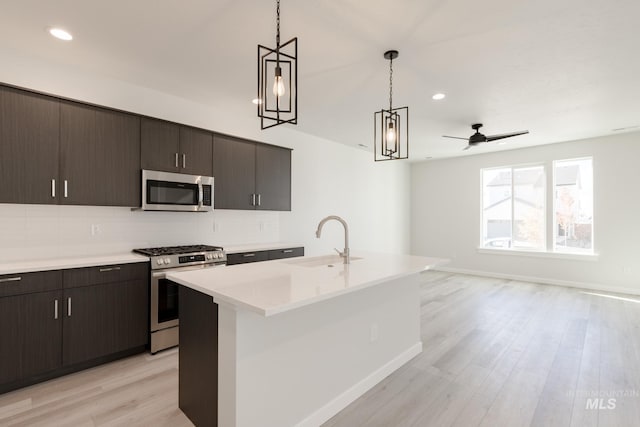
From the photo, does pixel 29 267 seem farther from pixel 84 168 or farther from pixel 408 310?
pixel 408 310

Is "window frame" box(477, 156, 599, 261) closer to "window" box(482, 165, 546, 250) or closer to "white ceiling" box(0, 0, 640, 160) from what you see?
"window" box(482, 165, 546, 250)

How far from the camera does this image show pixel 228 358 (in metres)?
1.62

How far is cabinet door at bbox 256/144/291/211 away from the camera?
4.23 metres

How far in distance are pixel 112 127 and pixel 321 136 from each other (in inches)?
128

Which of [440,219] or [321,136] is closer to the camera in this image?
[321,136]

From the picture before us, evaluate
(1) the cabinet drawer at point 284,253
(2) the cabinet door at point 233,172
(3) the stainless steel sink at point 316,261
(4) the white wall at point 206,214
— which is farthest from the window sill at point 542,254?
(2) the cabinet door at point 233,172

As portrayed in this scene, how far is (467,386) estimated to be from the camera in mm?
2447

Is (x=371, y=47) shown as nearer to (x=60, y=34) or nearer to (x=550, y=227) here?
(x=60, y=34)

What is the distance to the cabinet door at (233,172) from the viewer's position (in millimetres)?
3764

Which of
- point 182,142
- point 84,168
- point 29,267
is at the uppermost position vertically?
point 182,142

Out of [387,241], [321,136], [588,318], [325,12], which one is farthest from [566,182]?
[325,12]

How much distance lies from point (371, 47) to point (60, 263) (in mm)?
3172

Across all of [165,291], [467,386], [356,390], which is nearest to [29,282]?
[165,291]

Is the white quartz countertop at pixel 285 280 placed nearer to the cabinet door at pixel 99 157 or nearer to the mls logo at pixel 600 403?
the mls logo at pixel 600 403
